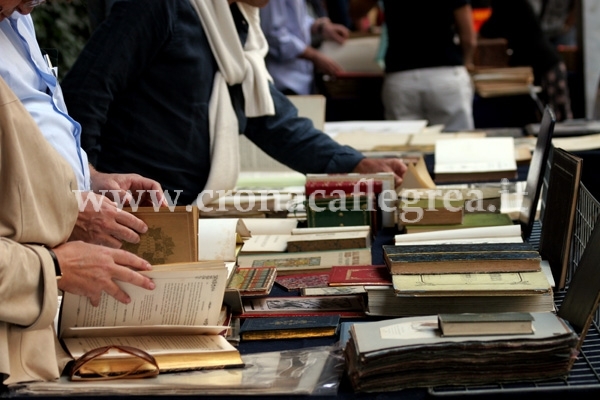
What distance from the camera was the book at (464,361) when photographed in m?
1.37

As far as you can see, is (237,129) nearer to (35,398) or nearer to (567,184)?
(567,184)

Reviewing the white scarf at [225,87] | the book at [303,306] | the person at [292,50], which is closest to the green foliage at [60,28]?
the person at [292,50]

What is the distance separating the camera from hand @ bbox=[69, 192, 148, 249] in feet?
5.30

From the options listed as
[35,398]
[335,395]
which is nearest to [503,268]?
[335,395]

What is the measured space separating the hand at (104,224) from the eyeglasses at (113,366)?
0.23 meters

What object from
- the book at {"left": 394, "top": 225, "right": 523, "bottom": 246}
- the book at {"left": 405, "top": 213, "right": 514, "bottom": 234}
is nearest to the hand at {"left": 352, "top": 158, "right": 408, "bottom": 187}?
the book at {"left": 405, "top": 213, "right": 514, "bottom": 234}

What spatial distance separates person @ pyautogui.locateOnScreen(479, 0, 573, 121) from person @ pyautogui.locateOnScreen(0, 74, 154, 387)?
4.28 meters

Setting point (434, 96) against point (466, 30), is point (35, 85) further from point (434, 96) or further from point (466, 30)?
point (466, 30)

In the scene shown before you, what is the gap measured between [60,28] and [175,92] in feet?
6.47

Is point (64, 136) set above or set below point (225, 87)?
above

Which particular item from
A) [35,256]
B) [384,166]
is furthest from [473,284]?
[384,166]

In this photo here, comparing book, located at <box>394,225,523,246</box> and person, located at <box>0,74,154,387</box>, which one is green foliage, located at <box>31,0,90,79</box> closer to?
Answer: book, located at <box>394,225,523,246</box>

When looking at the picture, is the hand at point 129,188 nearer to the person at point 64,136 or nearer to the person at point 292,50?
the person at point 64,136

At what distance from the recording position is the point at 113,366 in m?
1.47
